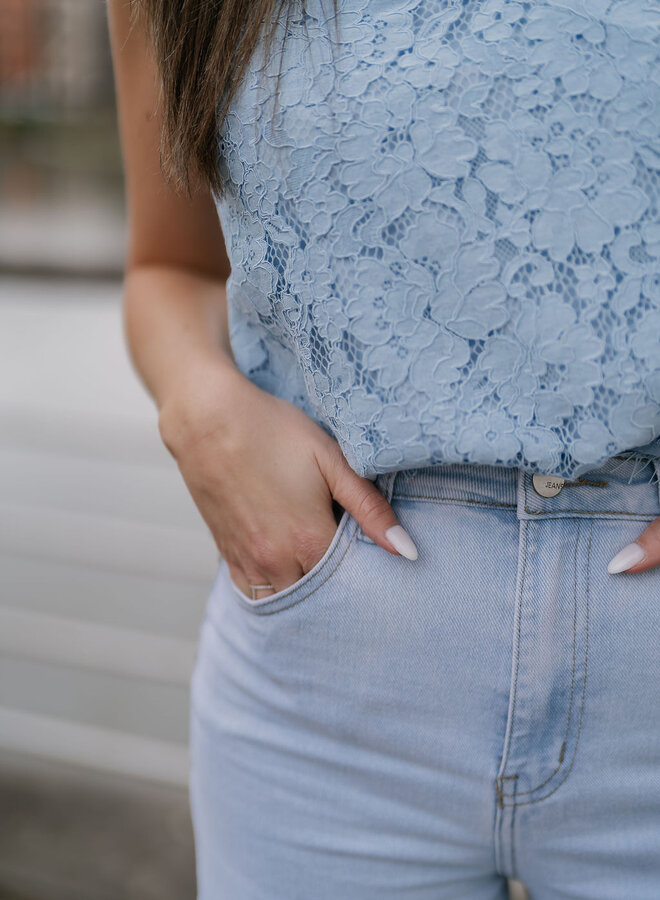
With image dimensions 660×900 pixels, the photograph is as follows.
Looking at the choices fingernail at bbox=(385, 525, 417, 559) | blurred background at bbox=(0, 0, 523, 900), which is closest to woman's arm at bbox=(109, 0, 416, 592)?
fingernail at bbox=(385, 525, 417, 559)

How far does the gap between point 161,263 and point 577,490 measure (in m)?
0.49

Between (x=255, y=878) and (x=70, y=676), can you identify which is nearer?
(x=255, y=878)

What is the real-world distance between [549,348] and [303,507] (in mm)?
224

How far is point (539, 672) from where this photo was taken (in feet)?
1.96

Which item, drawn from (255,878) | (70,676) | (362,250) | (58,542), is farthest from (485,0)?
(58,542)

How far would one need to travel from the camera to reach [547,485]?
0.60m

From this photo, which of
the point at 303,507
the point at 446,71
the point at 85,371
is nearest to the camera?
the point at 446,71

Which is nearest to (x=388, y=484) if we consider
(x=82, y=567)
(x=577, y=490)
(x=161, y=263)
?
(x=577, y=490)

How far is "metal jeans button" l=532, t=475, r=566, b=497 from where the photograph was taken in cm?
59

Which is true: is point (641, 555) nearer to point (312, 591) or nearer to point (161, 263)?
point (312, 591)

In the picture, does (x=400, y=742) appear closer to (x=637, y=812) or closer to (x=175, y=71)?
(x=637, y=812)

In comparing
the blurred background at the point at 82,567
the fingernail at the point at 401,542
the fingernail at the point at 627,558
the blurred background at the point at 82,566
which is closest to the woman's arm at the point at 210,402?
the fingernail at the point at 401,542

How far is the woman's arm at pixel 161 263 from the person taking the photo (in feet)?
2.51

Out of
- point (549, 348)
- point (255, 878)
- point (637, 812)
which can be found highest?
point (549, 348)
